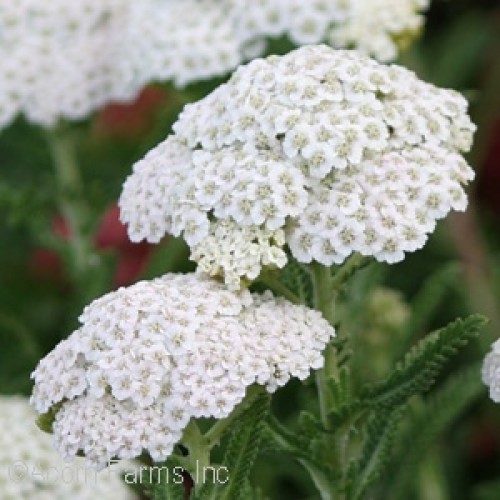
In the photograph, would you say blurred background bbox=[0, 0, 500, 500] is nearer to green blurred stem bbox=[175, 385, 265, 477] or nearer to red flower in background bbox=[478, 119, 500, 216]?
red flower in background bbox=[478, 119, 500, 216]

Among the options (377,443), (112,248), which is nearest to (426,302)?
(377,443)

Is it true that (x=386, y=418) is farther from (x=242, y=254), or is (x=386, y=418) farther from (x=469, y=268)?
(x=469, y=268)

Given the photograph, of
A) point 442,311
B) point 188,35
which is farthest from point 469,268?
point 188,35

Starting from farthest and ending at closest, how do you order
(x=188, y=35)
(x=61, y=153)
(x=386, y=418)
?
(x=61, y=153), (x=188, y=35), (x=386, y=418)

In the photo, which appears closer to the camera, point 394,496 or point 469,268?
point 394,496

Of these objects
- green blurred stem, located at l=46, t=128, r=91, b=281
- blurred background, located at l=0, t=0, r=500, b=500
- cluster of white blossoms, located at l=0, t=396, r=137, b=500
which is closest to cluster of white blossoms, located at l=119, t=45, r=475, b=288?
cluster of white blossoms, located at l=0, t=396, r=137, b=500
